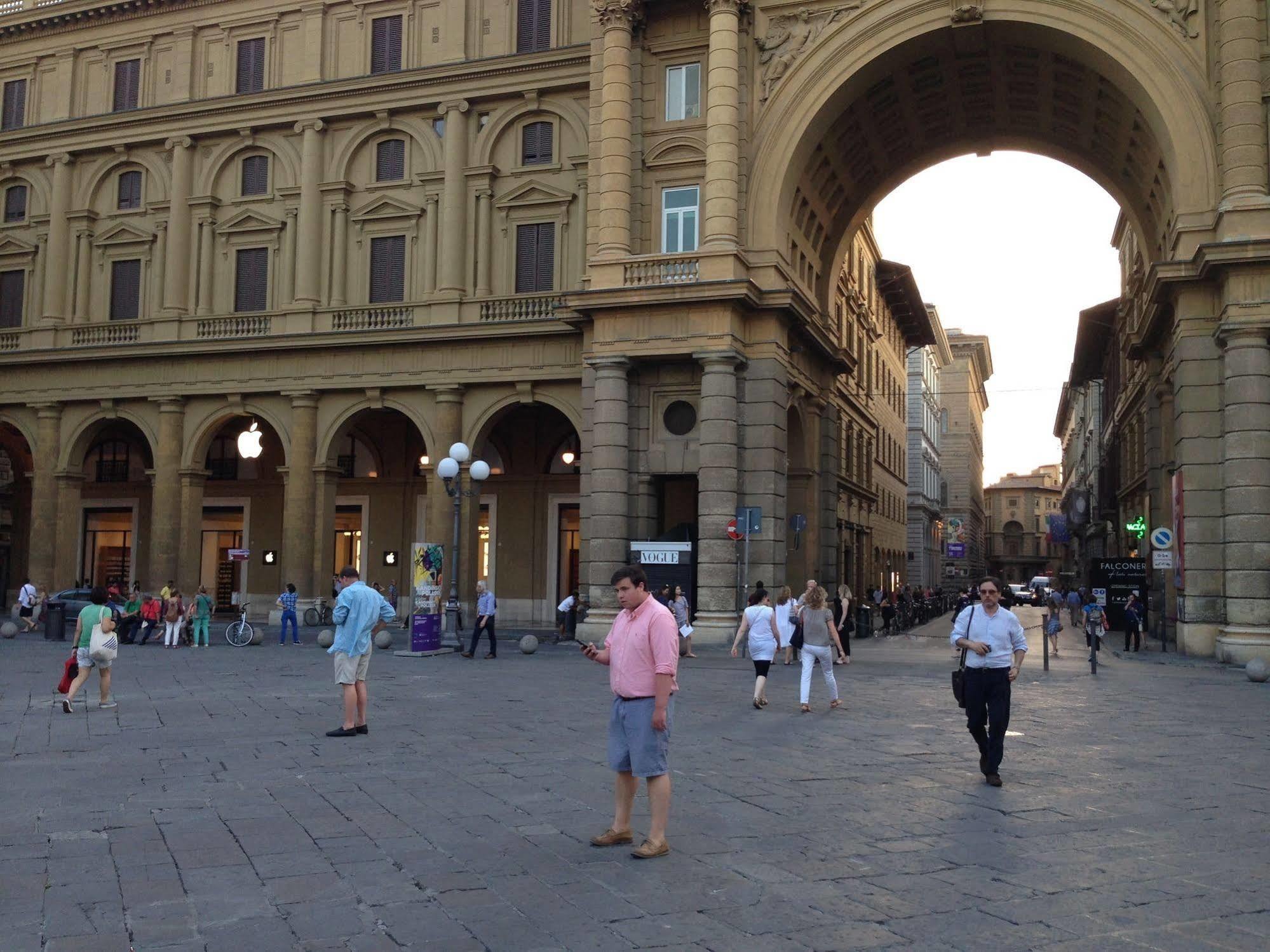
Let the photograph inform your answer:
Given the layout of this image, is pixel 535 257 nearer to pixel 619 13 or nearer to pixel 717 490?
pixel 619 13

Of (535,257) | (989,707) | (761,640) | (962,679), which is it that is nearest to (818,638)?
(761,640)

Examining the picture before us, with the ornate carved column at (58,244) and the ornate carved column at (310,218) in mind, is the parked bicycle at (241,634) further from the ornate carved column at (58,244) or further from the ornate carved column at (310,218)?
the ornate carved column at (58,244)

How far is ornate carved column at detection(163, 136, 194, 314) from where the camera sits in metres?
36.1

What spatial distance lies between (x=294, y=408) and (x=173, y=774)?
25235 millimetres

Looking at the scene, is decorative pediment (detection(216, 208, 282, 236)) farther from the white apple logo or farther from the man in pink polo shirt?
the man in pink polo shirt

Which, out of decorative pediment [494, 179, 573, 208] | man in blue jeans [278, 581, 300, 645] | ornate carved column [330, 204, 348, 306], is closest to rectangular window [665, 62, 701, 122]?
decorative pediment [494, 179, 573, 208]

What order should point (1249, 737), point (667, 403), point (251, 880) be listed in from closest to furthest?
point (251, 880) → point (1249, 737) → point (667, 403)

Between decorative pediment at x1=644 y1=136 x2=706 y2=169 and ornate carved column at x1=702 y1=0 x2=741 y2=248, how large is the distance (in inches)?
45.5

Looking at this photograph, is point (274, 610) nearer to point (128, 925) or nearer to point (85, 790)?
point (85, 790)

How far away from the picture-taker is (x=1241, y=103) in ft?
81.1

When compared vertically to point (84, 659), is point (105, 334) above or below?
above

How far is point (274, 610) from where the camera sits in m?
34.1

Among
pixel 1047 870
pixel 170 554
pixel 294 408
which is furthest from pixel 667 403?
pixel 1047 870

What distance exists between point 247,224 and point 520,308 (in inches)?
383
